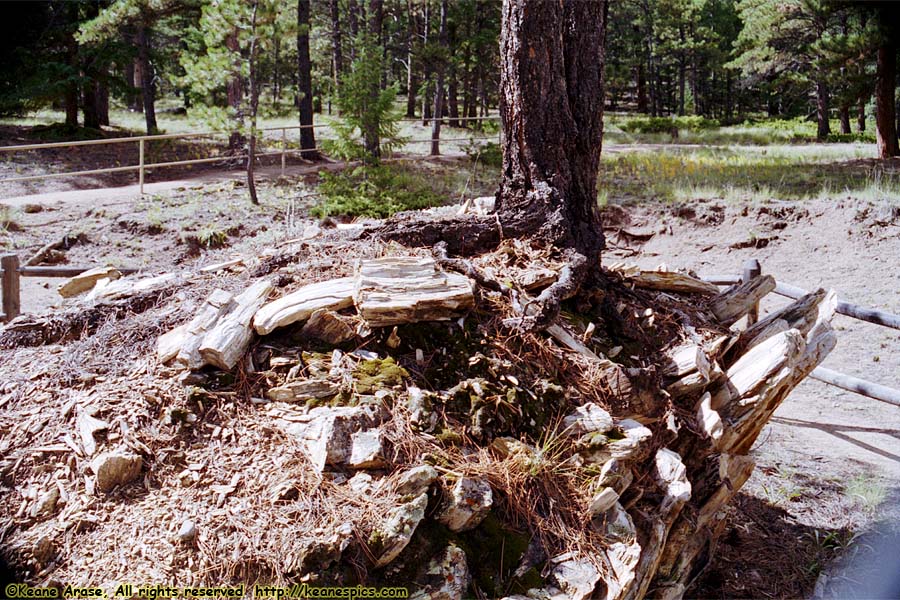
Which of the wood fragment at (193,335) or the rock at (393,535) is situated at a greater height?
the wood fragment at (193,335)

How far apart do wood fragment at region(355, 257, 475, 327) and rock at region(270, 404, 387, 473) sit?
1.55ft

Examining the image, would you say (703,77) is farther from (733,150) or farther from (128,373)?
(128,373)

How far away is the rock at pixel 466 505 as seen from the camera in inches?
106

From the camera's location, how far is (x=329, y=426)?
2783 mm

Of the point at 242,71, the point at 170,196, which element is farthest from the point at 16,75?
the point at 170,196

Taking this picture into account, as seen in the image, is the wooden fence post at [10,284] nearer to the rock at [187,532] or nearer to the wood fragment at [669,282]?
the rock at [187,532]

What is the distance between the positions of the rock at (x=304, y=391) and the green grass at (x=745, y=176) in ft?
40.8

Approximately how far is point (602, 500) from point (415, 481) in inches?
33.1

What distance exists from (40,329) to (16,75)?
3447 millimetres

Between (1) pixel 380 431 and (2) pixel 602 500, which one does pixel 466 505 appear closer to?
(1) pixel 380 431

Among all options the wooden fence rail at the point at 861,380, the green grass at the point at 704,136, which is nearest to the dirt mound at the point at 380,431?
the wooden fence rail at the point at 861,380

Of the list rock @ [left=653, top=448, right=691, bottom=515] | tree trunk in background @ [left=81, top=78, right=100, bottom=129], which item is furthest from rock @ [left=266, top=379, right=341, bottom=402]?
tree trunk in background @ [left=81, top=78, right=100, bottom=129]

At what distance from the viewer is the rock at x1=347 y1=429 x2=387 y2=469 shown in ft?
8.96

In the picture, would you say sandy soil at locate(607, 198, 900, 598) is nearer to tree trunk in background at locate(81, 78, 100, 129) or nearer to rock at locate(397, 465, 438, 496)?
rock at locate(397, 465, 438, 496)
